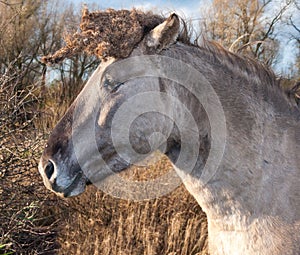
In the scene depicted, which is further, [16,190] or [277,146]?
[16,190]

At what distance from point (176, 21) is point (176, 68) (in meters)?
0.26

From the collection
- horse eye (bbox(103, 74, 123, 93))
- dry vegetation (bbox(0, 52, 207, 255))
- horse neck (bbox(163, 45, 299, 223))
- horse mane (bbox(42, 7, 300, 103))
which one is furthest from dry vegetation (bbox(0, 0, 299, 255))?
horse neck (bbox(163, 45, 299, 223))

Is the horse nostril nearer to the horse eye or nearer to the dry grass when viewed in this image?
the horse eye

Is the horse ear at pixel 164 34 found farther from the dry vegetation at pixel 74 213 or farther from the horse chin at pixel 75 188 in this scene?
the dry vegetation at pixel 74 213

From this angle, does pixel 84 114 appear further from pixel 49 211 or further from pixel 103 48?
pixel 49 211

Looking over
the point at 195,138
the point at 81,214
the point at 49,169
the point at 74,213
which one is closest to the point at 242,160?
the point at 195,138

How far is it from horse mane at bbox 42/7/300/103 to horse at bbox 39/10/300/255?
2.2 inches

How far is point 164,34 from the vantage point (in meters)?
2.10

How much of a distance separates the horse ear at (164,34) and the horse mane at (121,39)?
0.23 ft

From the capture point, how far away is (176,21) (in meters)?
2.03

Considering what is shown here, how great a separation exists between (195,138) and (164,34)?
562 millimetres

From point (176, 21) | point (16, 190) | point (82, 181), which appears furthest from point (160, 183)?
point (176, 21)

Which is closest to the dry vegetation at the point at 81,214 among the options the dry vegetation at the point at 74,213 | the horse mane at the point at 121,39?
the dry vegetation at the point at 74,213

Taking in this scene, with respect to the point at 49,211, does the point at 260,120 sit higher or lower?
higher
